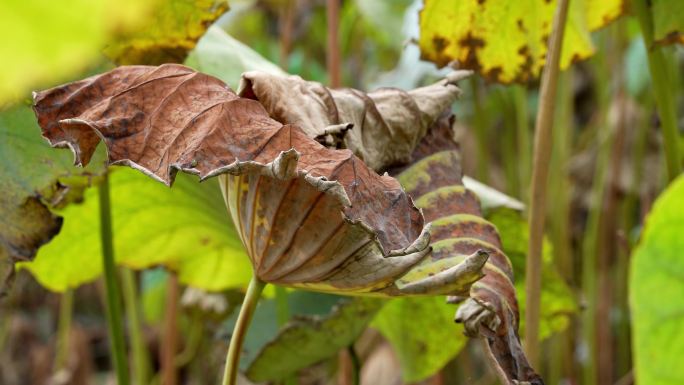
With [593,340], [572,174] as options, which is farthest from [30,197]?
[572,174]

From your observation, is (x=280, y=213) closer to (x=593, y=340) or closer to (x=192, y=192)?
(x=192, y=192)

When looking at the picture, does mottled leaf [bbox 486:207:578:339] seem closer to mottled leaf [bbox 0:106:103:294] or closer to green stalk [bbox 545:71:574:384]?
mottled leaf [bbox 0:106:103:294]

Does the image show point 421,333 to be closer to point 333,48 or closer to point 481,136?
point 333,48

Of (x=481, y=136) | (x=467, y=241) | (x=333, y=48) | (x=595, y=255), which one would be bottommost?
(x=595, y=255)

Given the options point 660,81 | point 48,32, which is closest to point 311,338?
point 660,81

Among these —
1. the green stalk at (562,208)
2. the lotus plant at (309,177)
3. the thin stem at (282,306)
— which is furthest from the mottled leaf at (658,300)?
the green stalk at (562,208)

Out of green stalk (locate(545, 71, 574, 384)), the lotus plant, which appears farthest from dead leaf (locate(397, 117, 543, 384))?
green stalk (locate(545, 71, 574, 384))
